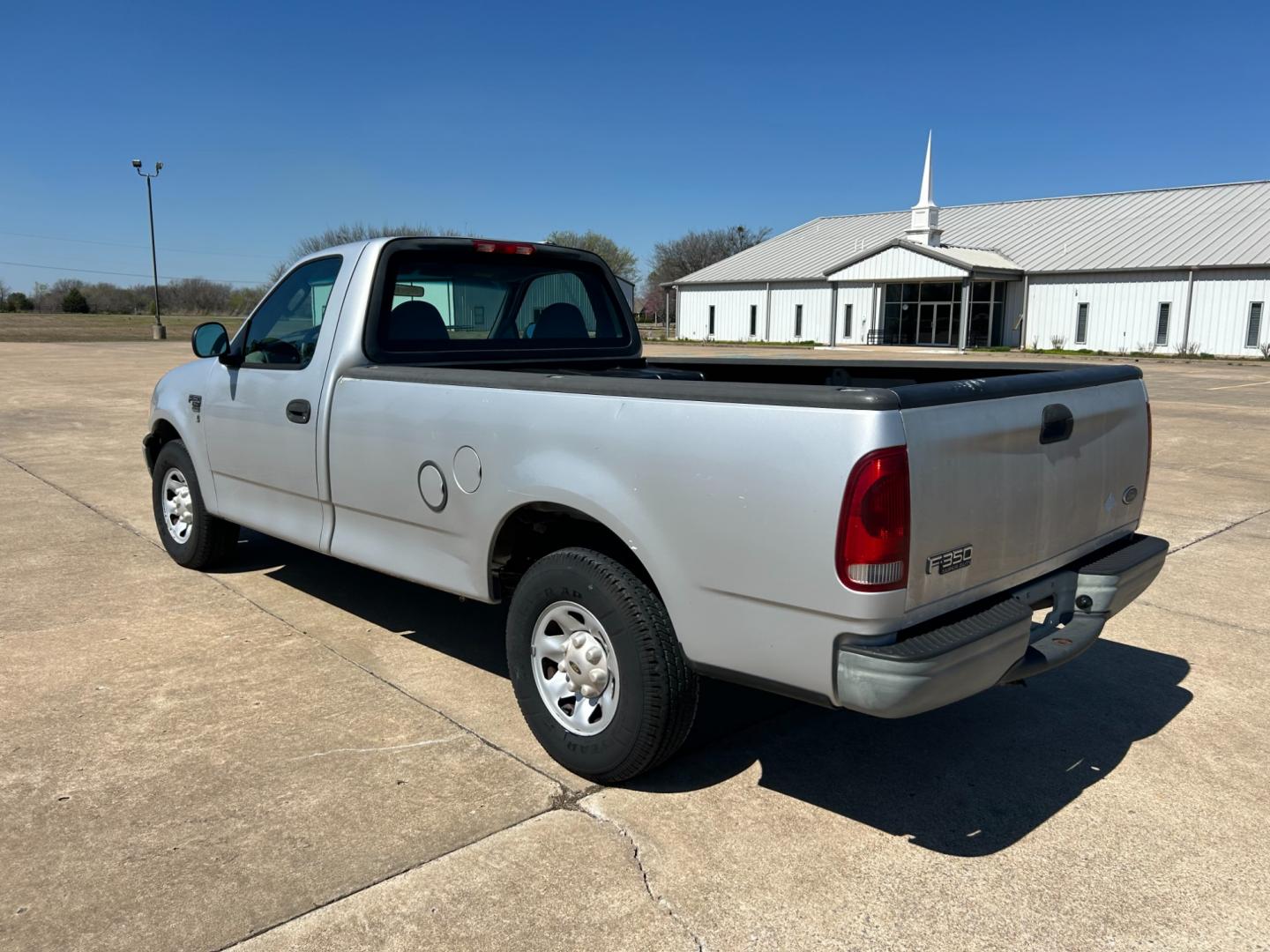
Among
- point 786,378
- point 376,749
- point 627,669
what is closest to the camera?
point 627,669

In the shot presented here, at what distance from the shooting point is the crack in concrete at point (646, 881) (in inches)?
107

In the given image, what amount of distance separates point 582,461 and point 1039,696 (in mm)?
2557

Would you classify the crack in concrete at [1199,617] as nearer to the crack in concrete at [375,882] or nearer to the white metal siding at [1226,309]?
the crack in concrete at [375,882]

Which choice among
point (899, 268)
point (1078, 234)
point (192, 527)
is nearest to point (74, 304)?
point (899, 268)

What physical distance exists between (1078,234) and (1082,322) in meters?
5.08

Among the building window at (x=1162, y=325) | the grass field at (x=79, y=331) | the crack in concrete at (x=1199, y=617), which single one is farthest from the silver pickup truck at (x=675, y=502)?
the building window at (x=1162, y=325)

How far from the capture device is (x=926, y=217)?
47688mm

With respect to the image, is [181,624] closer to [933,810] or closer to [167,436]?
[167,436]

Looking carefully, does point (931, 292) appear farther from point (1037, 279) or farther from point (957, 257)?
point (1037, 279)

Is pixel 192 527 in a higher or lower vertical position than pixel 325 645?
higher

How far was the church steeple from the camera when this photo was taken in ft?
156

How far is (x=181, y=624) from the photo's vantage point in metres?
5.23

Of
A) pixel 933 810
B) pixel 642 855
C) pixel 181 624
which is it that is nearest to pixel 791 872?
pixel 642 855

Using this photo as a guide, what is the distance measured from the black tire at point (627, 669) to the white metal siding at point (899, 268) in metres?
41.5
